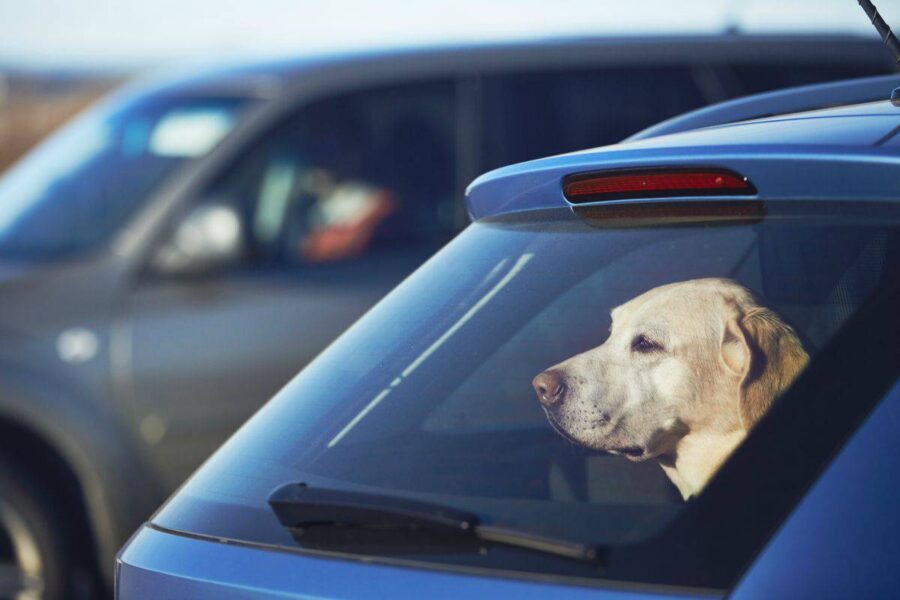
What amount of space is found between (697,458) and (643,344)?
0.16 meters

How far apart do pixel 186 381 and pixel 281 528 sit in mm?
3026

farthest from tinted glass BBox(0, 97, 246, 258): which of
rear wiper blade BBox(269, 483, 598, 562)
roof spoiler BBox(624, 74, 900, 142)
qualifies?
rear wiper blade BBox(269, 483, 598, 562)

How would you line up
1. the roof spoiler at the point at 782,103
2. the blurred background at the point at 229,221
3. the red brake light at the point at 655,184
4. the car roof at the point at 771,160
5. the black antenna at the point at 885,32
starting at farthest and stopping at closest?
the blurred background at the point at 229,221 < the roof spoiler at the point at 782,103 < the black antenna at the point at 885,32 < the red brake light at the point at 655,184 < the car roof at the point at 771,160

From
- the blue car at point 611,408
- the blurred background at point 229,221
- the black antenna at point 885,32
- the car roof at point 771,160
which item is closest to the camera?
the blue car at point 611,408

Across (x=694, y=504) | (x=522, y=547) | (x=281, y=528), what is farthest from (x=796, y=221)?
(x=281, y=528)

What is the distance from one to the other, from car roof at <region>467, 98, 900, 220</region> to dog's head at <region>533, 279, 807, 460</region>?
0.52 ft

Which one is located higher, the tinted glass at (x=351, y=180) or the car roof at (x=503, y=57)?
the car roof at (x=503, y=57)

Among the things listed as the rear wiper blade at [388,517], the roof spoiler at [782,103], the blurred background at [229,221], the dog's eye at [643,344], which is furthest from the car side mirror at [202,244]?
the dog's eye at [643,344]

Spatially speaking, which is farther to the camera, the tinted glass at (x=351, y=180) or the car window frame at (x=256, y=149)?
the tinted glass at (x=351, y=180)

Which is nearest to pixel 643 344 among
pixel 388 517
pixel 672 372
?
pixel 672 372

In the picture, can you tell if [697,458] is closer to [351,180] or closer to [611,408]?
[611,408]

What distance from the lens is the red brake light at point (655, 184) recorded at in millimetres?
1644

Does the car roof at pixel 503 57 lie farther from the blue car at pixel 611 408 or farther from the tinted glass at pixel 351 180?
the blue car at pixel 611 408

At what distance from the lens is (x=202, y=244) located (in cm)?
473
